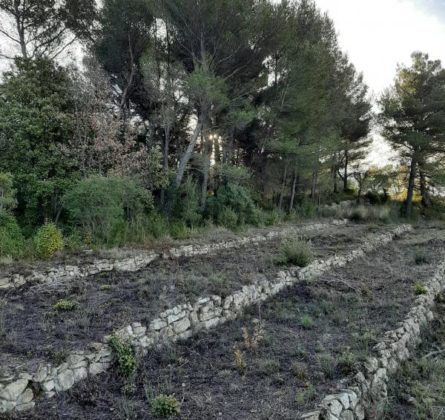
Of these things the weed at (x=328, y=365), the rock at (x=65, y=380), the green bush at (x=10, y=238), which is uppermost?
the green bush at (x=10, y=238)

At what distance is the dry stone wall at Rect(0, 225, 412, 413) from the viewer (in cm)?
333

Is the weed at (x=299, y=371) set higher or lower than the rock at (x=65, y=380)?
higher

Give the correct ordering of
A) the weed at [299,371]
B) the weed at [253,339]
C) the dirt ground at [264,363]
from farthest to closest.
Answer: the weed at [253,339]
the weed at [299,371]
the dirt ground at [264,363]

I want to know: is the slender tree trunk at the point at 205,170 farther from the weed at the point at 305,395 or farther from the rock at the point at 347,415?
the rock at the point at 347,415

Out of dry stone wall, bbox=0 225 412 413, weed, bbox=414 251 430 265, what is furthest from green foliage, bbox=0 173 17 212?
weed, bbox=414 251 430 265

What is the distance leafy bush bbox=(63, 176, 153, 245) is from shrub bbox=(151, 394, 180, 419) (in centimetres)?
670

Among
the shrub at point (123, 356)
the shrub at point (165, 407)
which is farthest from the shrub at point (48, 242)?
the shrub at point (165, 407)

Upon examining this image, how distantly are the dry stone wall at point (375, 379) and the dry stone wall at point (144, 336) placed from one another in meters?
2.30

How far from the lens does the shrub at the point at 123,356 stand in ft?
13.3

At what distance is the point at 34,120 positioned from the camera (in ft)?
35.8

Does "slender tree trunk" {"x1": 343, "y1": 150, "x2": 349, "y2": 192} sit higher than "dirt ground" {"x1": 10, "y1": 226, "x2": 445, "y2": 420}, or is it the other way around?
"slender tree trunk" {"x1": 343, "y1": 150, "x2": 349, "y2": 192}

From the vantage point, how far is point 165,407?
331cm

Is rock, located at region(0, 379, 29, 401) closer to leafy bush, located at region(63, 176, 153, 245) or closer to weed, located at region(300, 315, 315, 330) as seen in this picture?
weed, located at region(300, 315, 315, 330)

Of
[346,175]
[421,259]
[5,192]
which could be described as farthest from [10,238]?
[346,175]
